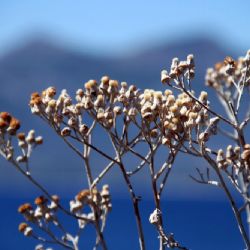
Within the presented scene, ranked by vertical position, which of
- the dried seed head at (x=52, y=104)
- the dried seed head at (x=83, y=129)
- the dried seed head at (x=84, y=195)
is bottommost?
the dried seed head at (x=84, y=195)

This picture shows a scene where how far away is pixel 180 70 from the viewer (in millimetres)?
1001

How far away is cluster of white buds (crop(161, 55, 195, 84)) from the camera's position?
99 centimetres

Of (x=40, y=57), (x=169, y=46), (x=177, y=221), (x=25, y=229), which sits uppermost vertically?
(x=169, y=46)

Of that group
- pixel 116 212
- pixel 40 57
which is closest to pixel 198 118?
pixel 116 212

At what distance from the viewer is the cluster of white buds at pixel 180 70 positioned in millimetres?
988

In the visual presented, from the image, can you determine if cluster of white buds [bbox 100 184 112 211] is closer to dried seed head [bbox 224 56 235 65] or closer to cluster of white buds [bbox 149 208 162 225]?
cluster of white buds [bbox 149 208 162 225]

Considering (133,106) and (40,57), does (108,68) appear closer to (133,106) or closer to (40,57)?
(40,57)

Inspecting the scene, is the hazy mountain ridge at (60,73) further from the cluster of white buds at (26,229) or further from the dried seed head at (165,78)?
the dried seed head at (165,78)

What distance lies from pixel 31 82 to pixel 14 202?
8361 millimetres

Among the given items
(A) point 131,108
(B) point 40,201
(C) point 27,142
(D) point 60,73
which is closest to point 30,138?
(C) point 27,142

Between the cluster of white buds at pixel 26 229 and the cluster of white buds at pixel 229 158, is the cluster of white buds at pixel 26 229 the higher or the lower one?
the lower one

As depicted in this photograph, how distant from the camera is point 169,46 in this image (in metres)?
33.6

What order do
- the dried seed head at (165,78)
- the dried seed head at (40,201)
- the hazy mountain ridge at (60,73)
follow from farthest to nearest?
the hazy mountain ridge at (60,73) → the dried seed head at (40,201) → the dried seed head at (165,78)

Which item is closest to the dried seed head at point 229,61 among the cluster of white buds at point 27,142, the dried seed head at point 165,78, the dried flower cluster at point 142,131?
the dried flower cluster at point 142,131
